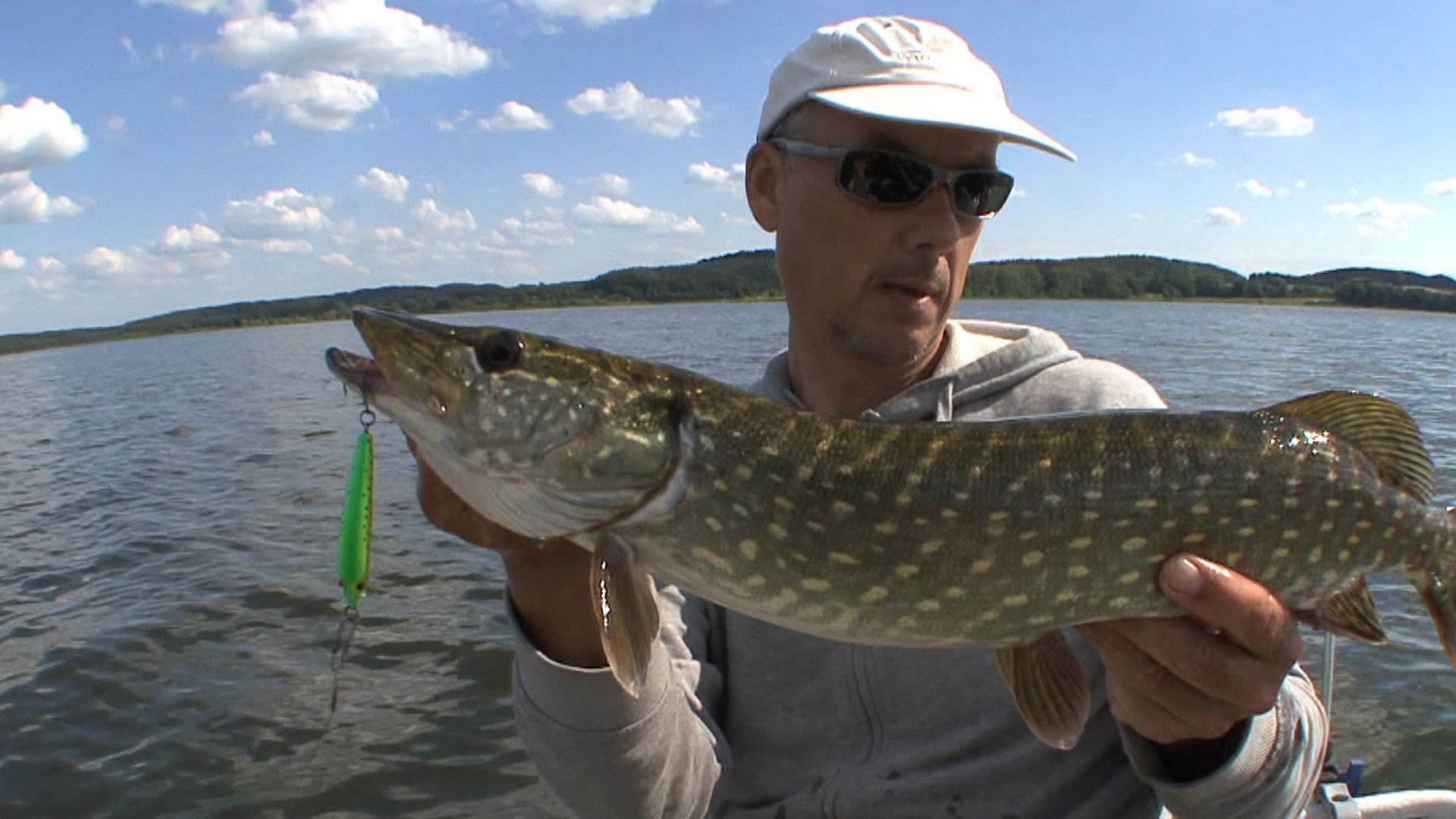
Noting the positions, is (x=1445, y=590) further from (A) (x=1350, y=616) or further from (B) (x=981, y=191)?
(B) (x=981, y=191)

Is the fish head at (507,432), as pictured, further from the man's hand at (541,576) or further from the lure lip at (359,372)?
the man's hand at (541,576)

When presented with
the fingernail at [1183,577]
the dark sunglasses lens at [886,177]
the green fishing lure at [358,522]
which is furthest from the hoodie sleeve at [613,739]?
the dark sunglasses lens at [886,177]

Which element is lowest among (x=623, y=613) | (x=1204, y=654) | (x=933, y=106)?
(x=1204, y=654)

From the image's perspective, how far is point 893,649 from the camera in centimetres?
254

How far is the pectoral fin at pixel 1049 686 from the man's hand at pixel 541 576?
959mm

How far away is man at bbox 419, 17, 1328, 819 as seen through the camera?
2174mm

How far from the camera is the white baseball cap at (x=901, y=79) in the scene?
102 inches

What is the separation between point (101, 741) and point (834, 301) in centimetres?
570

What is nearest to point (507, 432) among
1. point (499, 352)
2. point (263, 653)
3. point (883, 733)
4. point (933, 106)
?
point (499, 352)

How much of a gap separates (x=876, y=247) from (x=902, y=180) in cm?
20

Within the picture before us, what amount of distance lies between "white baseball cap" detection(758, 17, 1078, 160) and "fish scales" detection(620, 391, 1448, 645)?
0.94 m

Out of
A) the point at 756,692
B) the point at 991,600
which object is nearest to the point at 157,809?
the point at 756,692

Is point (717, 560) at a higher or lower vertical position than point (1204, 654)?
higher

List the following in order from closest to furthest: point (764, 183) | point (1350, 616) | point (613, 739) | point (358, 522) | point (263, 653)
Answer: point (1350, 616), point (613, 739), point (358, 522), point (764, 183), point (263, 653)
